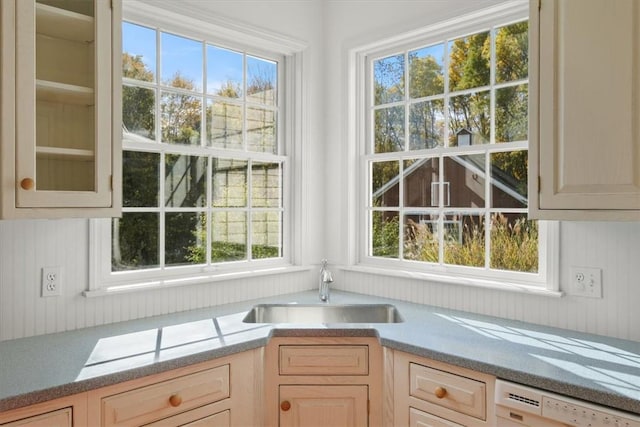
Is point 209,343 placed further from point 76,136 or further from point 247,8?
point 247,8

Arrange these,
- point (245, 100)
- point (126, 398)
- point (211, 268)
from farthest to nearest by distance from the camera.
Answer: point (245, 100)
point (211, 268)
point (126, 398)

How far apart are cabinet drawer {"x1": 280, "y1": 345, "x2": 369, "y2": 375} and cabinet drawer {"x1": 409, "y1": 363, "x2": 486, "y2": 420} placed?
24cm

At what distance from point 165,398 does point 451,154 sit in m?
1.78

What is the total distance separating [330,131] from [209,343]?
1.63 m

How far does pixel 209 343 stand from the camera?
1847mm

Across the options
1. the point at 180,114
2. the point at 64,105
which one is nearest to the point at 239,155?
the point at 180,114

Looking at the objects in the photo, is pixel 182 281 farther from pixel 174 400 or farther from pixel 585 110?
pixel 585 110

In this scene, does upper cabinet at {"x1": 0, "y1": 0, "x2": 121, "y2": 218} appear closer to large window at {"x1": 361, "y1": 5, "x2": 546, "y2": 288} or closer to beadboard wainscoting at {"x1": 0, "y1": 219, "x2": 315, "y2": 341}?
beadboard wainscoting at {"x1": 0, "y1": 219, "x2": 315, "y2": 341}

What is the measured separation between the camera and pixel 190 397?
1.75 metres

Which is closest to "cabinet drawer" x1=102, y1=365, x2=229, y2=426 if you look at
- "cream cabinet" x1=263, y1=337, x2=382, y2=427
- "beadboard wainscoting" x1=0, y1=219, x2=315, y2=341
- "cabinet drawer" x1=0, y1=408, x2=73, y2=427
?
"cabinet drawer" x1=0, y1=408, x2=73, y2=427

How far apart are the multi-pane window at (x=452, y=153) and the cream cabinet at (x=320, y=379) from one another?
84 centimetres

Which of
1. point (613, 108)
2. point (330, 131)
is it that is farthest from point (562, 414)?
point (330, 131)

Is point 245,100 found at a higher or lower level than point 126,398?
higher

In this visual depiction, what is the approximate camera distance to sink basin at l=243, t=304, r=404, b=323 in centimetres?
254
